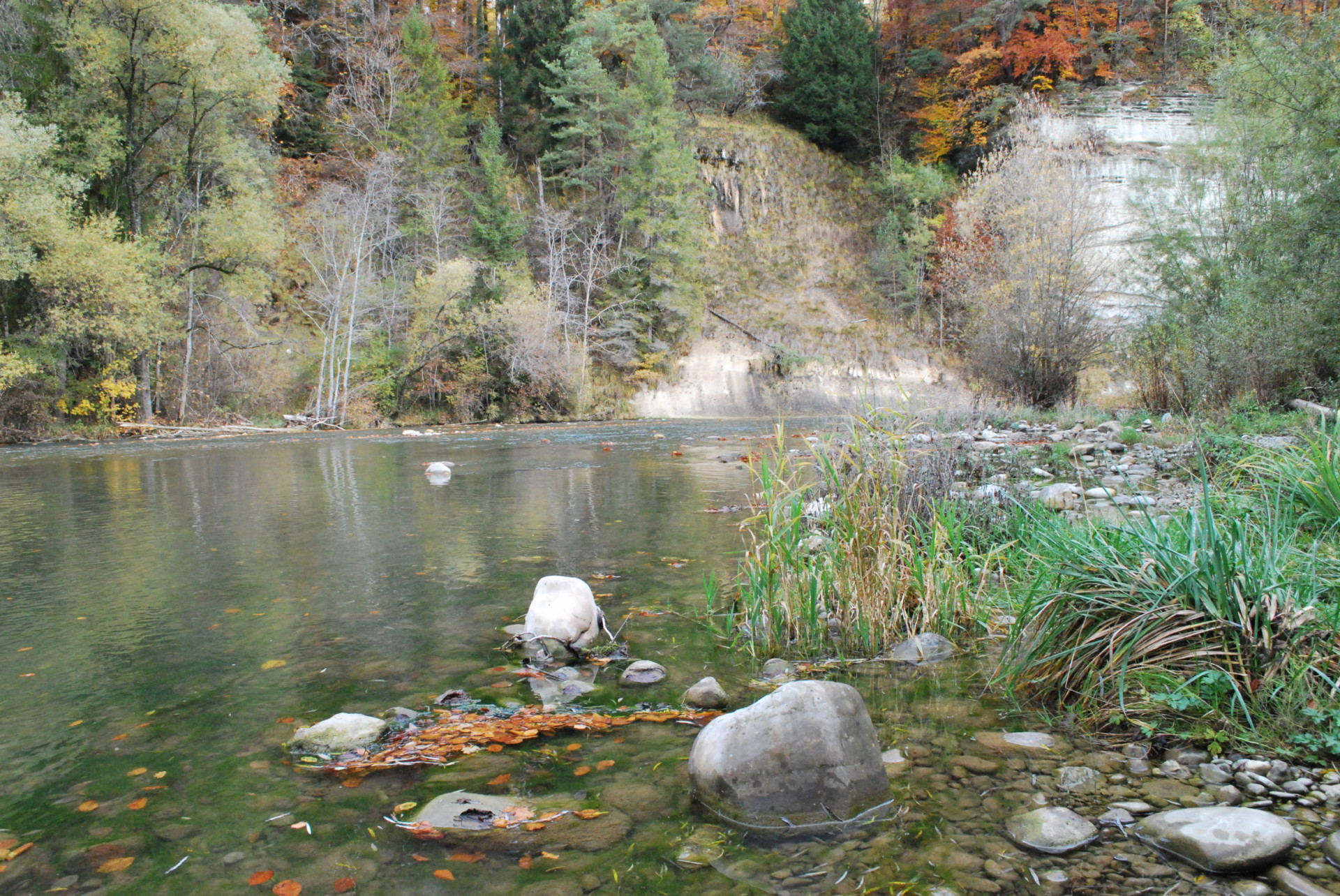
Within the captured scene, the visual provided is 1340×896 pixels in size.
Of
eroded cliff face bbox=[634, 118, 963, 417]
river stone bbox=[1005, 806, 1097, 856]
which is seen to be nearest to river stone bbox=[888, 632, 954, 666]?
river stone bbox=[1005, 806, 1097, 856]

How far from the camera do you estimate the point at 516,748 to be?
119 inches

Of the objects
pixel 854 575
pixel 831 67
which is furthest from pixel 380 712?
pixel 831 67

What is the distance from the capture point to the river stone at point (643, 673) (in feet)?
12.3

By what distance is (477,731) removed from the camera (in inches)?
125

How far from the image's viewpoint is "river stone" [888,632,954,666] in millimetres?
3955

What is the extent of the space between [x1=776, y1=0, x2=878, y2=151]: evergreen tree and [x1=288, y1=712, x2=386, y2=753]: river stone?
41.1 meters

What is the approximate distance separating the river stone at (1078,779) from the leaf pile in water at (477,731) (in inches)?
54.3

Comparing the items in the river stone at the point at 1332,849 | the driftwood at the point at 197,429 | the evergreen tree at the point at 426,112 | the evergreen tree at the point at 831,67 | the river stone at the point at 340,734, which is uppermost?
the evergreen tree at the point at 831,67

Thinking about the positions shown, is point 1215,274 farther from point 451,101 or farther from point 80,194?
point 451,101

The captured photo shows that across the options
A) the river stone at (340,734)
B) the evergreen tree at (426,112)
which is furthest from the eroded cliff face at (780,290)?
the river stone at (340,734)

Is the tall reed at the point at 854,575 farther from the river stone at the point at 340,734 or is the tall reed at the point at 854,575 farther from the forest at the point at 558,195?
the forest at the point at 558,195

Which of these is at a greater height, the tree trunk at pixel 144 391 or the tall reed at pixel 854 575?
the tree trunk at pixel 144 391

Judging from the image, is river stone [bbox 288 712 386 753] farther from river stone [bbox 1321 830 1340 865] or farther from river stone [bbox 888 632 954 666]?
river stone [bbox 1321 830 1340 865]

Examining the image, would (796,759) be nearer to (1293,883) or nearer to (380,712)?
(1293,883)
